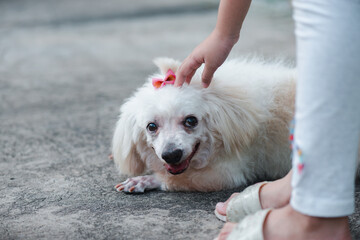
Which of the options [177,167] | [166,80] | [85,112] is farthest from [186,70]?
[85,112]

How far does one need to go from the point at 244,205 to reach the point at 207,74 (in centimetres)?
52

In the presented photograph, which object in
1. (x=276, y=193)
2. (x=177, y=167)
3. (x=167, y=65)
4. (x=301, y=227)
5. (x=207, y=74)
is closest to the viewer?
(x=301, y=227)

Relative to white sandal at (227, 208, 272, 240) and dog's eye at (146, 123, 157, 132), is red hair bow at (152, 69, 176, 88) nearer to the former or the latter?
dog's eye at (146, 123, 157, 132)

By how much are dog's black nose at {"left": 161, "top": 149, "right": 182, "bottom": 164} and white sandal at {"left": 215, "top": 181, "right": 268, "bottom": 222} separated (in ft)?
1.08

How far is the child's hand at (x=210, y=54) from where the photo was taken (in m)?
1.59

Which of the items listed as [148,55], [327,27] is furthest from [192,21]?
[327,27]

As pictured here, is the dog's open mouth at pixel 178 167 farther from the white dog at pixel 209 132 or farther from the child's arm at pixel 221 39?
the child's arm at pixel 221 39

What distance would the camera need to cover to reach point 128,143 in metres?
2.07

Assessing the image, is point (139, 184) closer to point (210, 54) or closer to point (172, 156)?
point (172, 156)

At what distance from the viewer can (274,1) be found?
8383 mm

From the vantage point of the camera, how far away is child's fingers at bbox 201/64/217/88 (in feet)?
5.60

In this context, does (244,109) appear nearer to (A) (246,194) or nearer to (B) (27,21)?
(A) (246,194)

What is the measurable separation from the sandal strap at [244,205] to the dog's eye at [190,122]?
452 millimetres

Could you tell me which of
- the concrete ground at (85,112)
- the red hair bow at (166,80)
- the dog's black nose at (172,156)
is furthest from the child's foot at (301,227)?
the red hair bow at (166,80)
